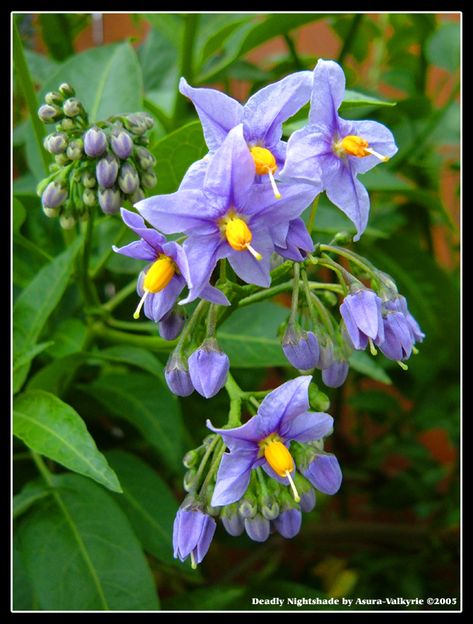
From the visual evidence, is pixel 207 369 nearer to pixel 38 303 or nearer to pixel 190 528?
pixel 190 528

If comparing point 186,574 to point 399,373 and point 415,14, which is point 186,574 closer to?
point 399,373

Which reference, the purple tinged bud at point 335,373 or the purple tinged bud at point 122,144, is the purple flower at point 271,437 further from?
the purple tinged bud at point 122,144

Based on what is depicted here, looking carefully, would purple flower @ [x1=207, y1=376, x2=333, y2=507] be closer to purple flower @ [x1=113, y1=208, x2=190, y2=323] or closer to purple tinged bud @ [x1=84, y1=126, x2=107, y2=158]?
purple flower @ [x1=113, y1=208, x2=190, y2=323]

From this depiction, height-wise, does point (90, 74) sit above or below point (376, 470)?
above

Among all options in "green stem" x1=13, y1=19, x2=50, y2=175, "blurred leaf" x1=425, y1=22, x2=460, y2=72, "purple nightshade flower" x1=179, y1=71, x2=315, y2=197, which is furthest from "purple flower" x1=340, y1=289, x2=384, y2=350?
"blurred leaf" x1=425, y1=22, x2=460, y2=72

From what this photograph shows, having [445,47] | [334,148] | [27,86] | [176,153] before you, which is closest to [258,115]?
[334,148]
